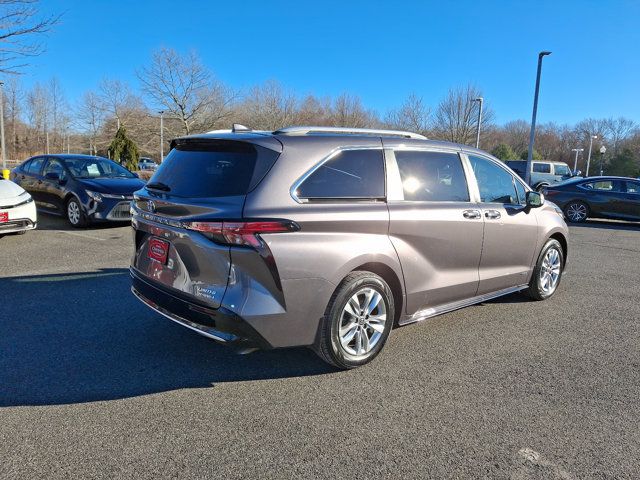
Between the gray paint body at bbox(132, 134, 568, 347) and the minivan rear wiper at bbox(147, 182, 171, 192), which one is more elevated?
the minivan rear wiper at bbox(147, 182, 171, 192)

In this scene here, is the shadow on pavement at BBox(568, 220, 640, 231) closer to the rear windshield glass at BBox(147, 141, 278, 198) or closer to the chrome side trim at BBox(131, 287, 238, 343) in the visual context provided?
the rear windshield glass at BBox(147, 141, 278, 198)

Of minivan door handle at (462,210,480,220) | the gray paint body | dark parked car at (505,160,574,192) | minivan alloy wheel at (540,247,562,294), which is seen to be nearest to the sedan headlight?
the gray paint body

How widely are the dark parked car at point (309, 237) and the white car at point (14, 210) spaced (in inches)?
212

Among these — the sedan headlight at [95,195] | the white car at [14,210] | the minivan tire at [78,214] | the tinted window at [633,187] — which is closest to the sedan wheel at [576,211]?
the tinted window at [633,187]

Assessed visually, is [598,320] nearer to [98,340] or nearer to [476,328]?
[476,328]

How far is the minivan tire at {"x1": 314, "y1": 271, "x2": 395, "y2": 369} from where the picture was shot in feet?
10.5

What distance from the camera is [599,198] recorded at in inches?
543

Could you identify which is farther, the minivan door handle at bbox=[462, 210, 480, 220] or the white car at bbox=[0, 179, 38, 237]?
the white car at bbox=[0, 179, 38, 237]

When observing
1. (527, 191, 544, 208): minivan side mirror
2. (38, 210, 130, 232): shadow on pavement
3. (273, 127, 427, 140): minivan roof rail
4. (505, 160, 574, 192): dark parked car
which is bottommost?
(38, 210, 130, 232): shadow on pavement

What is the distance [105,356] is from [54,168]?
27.2 feet

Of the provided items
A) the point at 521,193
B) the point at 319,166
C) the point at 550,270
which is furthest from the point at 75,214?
the point at 550,270

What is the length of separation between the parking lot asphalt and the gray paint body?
52cm

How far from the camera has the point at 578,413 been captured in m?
2.95

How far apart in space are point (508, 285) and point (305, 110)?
46648 millimetres
